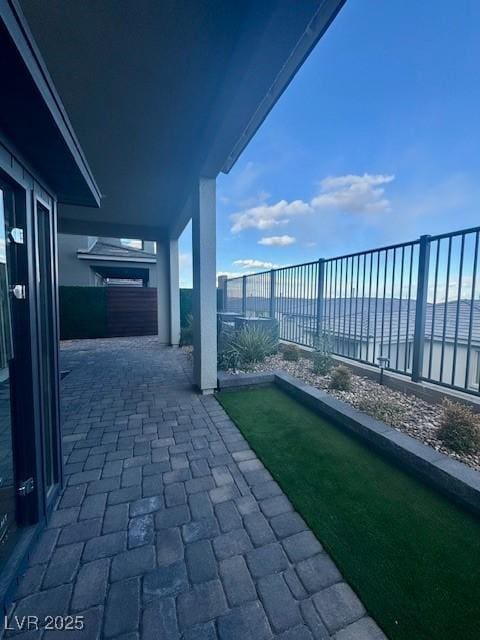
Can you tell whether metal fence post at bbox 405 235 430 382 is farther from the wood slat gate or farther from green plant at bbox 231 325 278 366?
the wood slat gate

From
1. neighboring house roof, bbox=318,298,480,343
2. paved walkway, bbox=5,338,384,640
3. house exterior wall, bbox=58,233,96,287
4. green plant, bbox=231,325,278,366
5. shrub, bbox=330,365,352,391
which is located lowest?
paved walkway, bbox=5,338,384,640

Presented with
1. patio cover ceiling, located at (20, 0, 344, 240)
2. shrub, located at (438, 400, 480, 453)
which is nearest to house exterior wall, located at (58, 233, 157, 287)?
patio cover ceiling, located at (20, 0, 344, 240)

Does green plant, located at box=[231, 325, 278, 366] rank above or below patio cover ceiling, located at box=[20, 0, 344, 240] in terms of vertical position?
below

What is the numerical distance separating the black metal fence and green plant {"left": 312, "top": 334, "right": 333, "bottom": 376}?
191 mm

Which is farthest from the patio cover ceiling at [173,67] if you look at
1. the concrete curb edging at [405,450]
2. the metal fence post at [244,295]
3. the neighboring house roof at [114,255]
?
the neighboring house roof at [114,255]

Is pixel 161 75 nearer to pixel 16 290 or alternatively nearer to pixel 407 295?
pixel 16 290

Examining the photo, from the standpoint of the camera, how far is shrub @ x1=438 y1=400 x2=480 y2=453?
2054 millimetres

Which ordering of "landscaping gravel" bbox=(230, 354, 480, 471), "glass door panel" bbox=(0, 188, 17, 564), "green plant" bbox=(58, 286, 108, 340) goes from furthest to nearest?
"green plant" bbox=(58, 286, 108, 340), "landscaping gravel" bbox=(230, 354, 480, 471), "glass door panel" bbox=(0, 188, 17, 564)

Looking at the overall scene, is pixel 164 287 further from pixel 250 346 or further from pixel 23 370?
pixel 23 370

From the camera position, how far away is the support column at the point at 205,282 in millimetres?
3428

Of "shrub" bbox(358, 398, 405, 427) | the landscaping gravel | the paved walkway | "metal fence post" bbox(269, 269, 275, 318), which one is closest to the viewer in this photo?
the paved walkway

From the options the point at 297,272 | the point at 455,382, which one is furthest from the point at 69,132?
the point at 297,272

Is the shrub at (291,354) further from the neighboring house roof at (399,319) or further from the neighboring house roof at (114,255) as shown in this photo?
the neighboring house roof at (114,255)

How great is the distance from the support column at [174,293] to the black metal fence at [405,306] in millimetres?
3175
